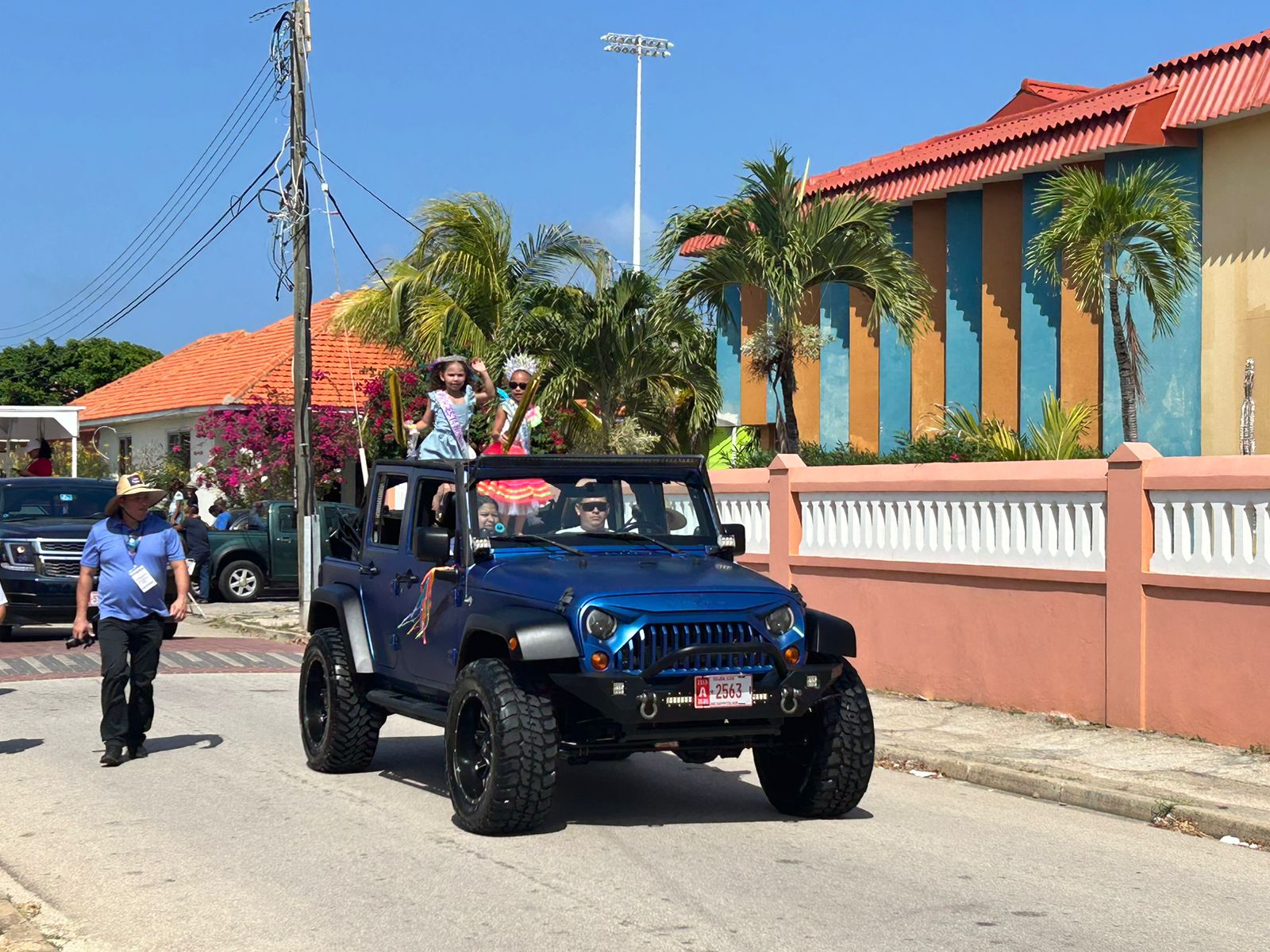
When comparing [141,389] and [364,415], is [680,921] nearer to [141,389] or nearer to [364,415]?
[364,415]

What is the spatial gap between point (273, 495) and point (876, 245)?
16.7 meters

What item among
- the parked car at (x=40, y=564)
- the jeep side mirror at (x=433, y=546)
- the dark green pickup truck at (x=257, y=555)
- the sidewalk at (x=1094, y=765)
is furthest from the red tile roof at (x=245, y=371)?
the jeep side mirror at (x=433, y=546)

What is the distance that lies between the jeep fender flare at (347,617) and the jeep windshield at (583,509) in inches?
61.2

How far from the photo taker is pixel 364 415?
106 feet

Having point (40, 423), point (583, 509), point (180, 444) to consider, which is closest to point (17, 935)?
point (583, 509)

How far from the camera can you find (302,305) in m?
22.1

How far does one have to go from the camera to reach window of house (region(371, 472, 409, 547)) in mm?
10289

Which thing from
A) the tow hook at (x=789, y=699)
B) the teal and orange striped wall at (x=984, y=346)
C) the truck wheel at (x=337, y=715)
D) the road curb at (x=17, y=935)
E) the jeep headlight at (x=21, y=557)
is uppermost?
the teal and orange striped wall at (x=984, y=346)

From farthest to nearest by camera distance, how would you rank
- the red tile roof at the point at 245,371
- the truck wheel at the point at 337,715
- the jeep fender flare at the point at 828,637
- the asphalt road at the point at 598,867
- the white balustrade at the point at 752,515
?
the red tile roof at the point at 245,371
the white balustrade at the point at 752,515
the truck wheel at the point at 337,715
the jeep fender flare at the point at 828,637
the asphalt road at the point at 598,867

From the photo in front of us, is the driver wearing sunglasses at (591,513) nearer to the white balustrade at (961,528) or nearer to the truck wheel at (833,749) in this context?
the truck wheel at (833,749)

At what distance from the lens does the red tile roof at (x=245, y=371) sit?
125 ft

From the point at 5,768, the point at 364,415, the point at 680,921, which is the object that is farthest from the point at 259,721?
the point at 364,415

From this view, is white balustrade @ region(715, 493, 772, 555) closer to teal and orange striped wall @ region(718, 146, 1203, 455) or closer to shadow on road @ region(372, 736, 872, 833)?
teal and orange striped wall @ region(718, 146, 1203, 455)

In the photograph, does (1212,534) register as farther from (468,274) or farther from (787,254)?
(468,274)
